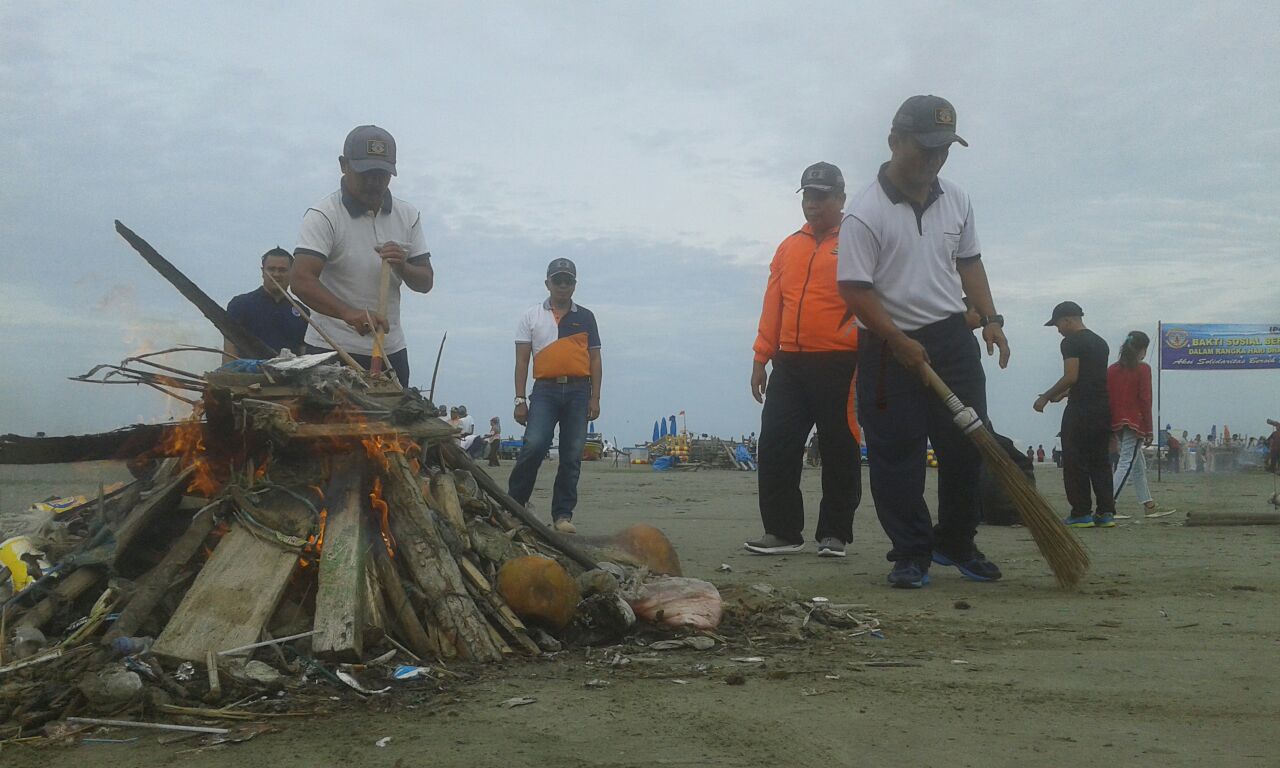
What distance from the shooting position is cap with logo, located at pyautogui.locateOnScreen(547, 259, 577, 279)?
8531mm

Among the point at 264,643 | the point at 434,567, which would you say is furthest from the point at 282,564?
the point at 434,567

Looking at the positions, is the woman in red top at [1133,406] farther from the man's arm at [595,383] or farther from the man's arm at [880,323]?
the man's arm at [880,323]

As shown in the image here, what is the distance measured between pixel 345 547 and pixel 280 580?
9.8 inches

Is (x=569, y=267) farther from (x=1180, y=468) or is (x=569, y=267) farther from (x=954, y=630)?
(x=1180, y=468)

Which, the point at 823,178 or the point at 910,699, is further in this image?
the point at 823,178

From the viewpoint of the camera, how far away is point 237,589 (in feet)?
11.8

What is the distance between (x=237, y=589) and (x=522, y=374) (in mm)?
5289

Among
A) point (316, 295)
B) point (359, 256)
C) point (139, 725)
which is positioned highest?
point (359, 256)

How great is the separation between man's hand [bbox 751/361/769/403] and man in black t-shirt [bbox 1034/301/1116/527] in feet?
10.7

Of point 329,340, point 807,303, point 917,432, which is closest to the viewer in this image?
A: point 329,340

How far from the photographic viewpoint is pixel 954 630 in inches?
171

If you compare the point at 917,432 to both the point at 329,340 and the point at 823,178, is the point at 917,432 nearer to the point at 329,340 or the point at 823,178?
the point at 823,178

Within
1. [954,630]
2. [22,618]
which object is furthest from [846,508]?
[22,618]

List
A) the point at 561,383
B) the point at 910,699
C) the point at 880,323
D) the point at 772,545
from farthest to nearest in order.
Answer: the point at 561,383, the point at 772,545, the point at 880,323, the point at 910,699
